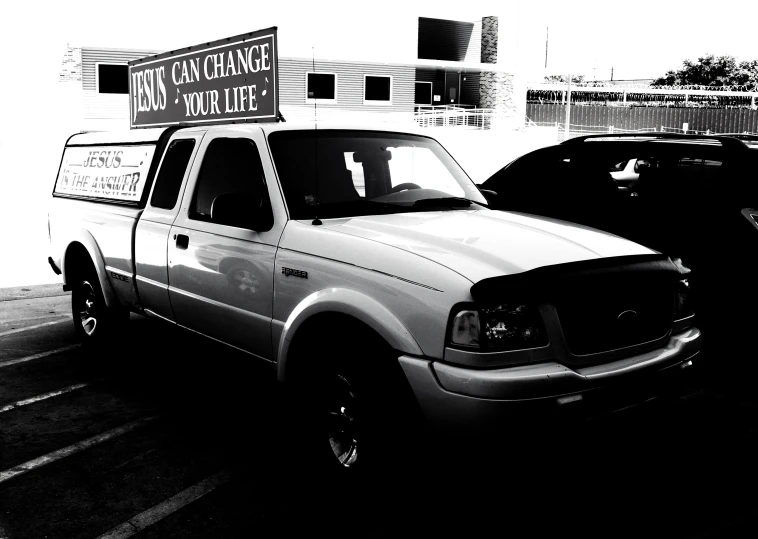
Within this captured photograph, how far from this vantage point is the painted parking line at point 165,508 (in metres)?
3.81

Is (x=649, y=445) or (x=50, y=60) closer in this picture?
(x=649, y=445)

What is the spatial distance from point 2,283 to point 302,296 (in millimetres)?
7422

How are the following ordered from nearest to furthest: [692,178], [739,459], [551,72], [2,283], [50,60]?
[739,459]
[692,178]
[2,283]
[50,60]
[551,72]

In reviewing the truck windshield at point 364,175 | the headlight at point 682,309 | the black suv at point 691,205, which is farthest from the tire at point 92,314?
the headlight at point 682,309

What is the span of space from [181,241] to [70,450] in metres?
1.45

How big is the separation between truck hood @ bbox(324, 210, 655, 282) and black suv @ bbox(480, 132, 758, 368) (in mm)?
1003

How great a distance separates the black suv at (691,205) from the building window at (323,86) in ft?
86.5

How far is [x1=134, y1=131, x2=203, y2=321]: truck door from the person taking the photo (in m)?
5.53

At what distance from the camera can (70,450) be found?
4812 mm

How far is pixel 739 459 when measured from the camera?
468 centimetres

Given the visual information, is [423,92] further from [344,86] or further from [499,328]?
[499,328]

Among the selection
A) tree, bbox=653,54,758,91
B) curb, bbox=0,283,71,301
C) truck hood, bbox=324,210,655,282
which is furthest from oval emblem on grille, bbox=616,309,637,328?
tree, bbox=653,54,758,91

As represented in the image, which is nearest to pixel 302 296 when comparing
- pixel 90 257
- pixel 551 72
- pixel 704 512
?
pixel 704 512

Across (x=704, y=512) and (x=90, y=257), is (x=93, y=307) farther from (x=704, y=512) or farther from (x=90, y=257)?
(x=704, y=512)
